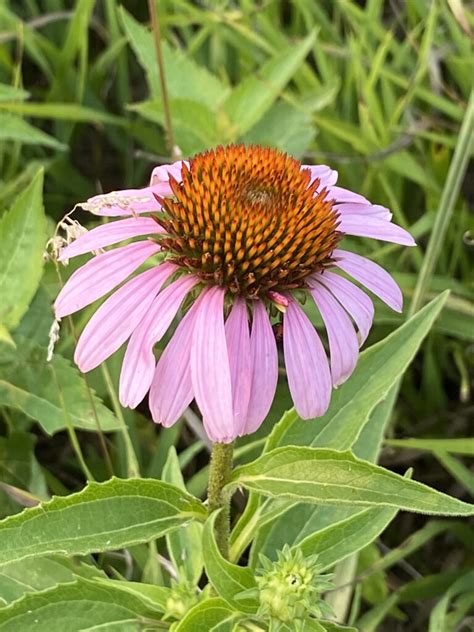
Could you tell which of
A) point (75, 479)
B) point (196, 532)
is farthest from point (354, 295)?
point (75, 479)

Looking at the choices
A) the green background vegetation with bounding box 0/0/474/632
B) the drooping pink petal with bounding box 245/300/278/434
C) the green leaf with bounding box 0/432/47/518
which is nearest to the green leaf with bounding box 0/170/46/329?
the green background vegetation with bounding box 0/0/474/632

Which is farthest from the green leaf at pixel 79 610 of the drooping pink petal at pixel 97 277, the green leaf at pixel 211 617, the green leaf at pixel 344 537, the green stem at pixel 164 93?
the green stem at pixel 164 93

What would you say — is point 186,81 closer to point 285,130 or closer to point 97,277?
point 285,130

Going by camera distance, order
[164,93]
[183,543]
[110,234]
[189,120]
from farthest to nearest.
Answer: [189,120] → [164,93] → [183,543] → [110,234]

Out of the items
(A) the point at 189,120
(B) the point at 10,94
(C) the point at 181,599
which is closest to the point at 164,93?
(A) the point at 189,120

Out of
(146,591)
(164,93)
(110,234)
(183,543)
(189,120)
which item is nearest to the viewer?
(110,234)

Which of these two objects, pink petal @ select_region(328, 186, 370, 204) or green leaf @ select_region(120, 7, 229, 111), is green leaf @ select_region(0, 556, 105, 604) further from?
green leaf @ select_region(120, 7, 229, 111)

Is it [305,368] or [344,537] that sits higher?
[305,368]
